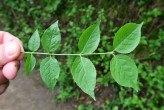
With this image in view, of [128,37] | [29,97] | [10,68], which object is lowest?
[29,97]

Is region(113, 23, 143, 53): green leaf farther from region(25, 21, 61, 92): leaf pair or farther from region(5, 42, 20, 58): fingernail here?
region(5, 42, 20, 58): fingernail

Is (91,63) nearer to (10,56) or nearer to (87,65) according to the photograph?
(87,65)

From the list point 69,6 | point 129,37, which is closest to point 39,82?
point 69,6

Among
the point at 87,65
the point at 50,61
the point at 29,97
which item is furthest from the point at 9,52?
the point at 29,97

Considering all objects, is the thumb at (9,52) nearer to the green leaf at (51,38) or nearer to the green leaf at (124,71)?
the green leaf at (51,38)

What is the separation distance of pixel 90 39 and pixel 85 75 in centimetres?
26

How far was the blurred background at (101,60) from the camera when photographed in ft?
7.73

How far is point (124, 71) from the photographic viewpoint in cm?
79

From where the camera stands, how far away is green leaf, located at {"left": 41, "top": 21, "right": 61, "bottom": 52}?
3.10ft

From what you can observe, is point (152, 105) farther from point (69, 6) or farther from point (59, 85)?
point (69, 6)

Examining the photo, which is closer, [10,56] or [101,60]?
[10,56]

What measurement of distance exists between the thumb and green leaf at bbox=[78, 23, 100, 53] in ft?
2.21

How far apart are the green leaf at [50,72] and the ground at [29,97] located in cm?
232

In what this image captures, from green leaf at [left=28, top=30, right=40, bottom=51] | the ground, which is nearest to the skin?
green leaf at [left=28, top=30, right=40, bottom=51]
